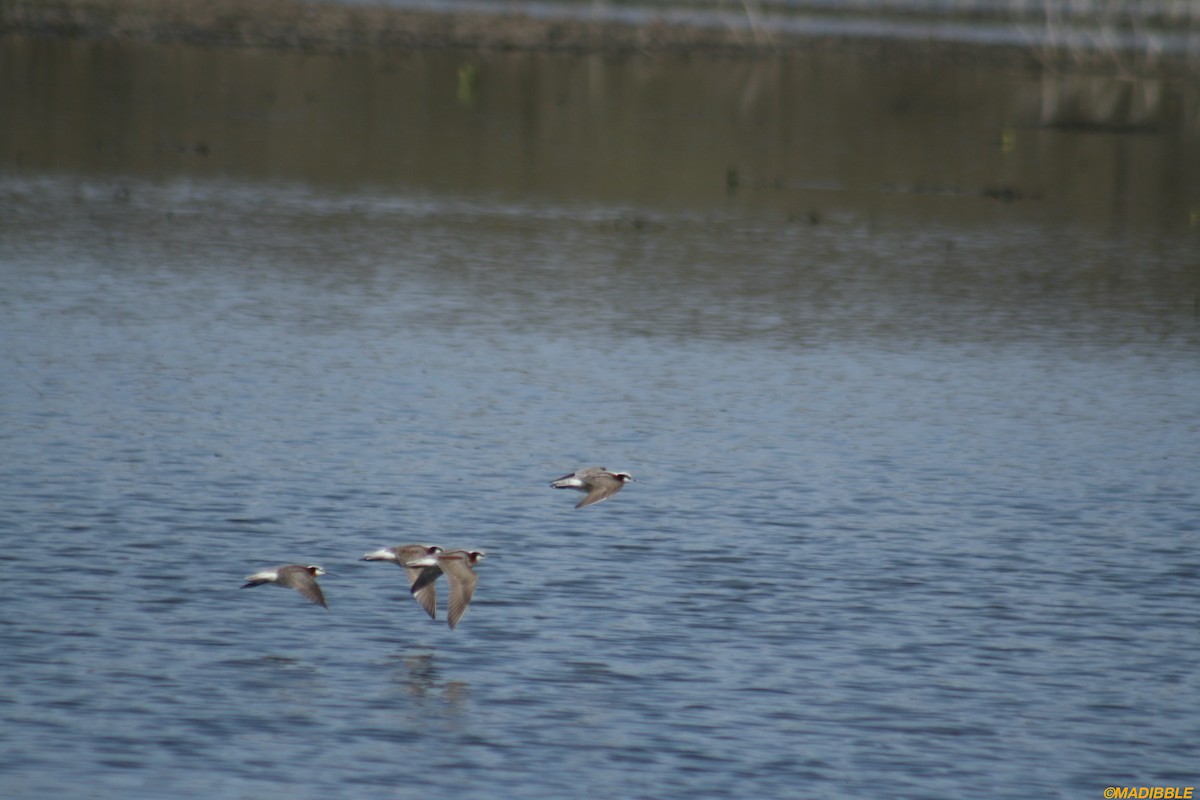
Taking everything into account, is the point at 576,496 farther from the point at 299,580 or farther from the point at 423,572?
the point at 299,580

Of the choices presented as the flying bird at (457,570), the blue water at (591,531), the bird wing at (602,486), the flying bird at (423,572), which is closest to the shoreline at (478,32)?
the blue water at (591,531)

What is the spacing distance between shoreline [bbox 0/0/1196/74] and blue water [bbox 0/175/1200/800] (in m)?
53.2

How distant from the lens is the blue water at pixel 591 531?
14.0 m

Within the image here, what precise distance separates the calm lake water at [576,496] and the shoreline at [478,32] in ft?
126

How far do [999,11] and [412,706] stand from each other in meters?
136

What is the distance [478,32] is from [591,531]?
80540 millimetres

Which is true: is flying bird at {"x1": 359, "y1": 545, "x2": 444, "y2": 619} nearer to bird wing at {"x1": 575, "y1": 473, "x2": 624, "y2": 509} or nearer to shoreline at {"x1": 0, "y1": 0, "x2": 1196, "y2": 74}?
bird wing at {"x1": 575, "y1": 473, "x2": 624, "y2": 509}

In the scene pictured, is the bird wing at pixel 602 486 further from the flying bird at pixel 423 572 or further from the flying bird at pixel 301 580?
the flying bird at pixel 301 580

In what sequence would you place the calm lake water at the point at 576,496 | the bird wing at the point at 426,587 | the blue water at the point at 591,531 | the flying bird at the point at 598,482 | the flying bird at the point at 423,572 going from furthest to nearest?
1. the flying bird at the point at 598,482
2. the bird wing at the point at 426,587
3. the flying bird at the point at 423,572
4. the calm lake water at the point at 576,496
5. the blue water at the point at 591,531

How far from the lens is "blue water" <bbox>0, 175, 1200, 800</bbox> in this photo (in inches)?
552

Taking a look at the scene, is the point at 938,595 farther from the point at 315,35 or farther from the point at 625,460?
the point at 315,35

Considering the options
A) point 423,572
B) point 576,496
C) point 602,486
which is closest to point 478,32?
point 576,496

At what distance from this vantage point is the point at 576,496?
20953 mm

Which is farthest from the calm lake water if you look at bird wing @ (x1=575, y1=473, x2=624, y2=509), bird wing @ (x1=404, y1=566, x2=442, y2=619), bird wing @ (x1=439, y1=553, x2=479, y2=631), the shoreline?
the shoreline
